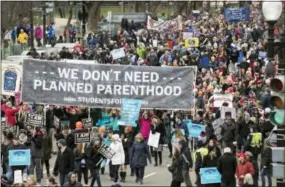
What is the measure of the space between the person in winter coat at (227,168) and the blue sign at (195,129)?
2.84 meters

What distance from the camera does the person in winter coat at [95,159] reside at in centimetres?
1883

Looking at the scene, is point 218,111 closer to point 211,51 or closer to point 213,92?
point 213,92

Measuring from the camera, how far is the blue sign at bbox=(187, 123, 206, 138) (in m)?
20.5

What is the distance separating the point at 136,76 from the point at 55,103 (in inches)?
77.5

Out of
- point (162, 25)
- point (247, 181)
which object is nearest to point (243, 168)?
point (247, 181)

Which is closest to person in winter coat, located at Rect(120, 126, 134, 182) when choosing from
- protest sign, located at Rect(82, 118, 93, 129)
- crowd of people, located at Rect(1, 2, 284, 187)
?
crowd of people, located at Rect(1, 2, 284, 187)

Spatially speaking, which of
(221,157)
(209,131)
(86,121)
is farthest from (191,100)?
(221,157)

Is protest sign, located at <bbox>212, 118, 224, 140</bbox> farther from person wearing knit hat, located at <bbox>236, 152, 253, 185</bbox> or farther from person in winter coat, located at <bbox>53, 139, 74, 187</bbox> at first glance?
person in winter coat, located at <bbox>53, 139, 74, 187</bbox>

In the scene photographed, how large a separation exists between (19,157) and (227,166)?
13.0 ft

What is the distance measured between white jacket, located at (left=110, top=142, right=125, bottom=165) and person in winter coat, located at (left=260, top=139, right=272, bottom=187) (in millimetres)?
2847

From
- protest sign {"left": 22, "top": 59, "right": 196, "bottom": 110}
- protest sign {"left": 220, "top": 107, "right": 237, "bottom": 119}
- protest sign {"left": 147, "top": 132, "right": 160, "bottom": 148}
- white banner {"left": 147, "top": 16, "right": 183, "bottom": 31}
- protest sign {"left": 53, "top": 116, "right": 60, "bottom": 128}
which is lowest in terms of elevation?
protest sign {"left": 147, "top": 132, "right": 160, "bottom": 148}

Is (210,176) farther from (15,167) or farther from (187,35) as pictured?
(187,35)

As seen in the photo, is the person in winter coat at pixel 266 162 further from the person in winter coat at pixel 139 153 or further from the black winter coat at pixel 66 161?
the black winter coat at pixel 66 161

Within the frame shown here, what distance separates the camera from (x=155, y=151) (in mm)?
21578
